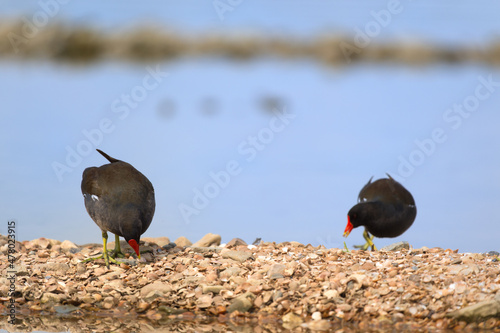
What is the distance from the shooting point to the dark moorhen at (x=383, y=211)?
6.04m

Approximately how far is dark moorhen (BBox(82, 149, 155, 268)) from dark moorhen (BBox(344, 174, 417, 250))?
2091 mm

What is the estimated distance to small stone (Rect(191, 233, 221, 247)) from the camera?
5969 mm

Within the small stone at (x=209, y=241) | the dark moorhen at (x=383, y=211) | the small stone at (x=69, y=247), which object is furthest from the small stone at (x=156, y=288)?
the dark moorhen at (x=383, y=211)

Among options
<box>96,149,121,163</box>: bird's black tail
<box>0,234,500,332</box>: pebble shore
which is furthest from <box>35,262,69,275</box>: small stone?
<box>96,149,121,163</box>: bird's black tail

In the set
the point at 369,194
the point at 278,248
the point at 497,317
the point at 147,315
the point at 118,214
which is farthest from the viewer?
the point at 369,194

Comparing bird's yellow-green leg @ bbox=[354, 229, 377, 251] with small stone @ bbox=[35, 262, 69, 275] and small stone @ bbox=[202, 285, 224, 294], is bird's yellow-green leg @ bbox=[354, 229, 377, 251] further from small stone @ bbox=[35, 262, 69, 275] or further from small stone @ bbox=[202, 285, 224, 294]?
small stone @ bbox=[35, 262, 69, 275]

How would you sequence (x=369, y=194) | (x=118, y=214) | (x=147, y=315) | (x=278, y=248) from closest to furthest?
1. (x=147, y=315)
2. (x=118, y=214)
3. (x=278, y=248)
4. (x=369, y=194)

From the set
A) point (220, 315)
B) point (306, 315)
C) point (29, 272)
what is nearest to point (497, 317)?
point (306, 315)

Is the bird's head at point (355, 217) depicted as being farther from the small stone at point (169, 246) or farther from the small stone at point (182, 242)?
the small stone at point (169, 246)

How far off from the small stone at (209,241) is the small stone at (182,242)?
0.23ft

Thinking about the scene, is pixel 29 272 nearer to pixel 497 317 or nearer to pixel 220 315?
pixel 220 315

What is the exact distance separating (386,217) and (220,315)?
2414mm

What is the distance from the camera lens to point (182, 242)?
5949mm

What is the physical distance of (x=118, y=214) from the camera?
507cm
